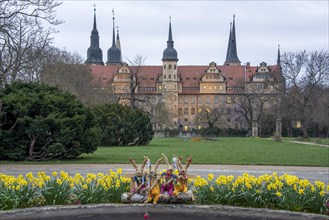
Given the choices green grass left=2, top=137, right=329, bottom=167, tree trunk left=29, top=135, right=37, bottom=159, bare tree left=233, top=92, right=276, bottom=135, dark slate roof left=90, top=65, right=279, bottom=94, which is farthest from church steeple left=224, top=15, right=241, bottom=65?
tree trunk left=29, top=135, right=37, bottom=159

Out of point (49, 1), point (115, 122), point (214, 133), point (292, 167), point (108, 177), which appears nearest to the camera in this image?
point (108, 177)

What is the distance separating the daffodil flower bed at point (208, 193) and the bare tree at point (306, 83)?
4874 cm

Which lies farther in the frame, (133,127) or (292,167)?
(133,127)

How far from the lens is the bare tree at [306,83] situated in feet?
181

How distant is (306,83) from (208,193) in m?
52.9

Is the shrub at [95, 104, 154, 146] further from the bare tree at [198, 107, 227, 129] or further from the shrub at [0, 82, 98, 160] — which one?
the bare tree at [198, 107, 227, 129]

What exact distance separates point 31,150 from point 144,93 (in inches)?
3465

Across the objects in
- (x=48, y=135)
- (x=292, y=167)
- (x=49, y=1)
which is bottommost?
(x=292, y=167)

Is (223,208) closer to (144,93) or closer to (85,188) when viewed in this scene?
(85,188)

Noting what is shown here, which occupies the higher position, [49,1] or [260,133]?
[49,1]

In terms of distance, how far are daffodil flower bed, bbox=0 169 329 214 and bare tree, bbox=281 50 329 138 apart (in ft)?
160

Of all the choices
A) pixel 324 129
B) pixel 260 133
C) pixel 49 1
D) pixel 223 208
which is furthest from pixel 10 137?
pixel 324 129

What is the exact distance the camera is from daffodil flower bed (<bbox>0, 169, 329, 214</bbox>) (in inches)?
292

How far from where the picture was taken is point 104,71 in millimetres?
112625
